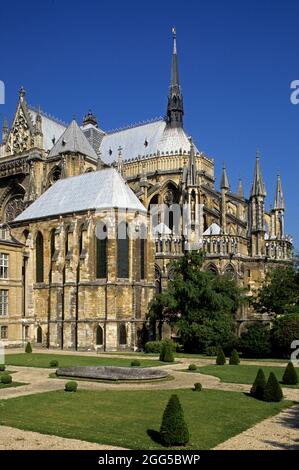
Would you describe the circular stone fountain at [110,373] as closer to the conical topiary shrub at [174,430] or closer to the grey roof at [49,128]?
the conical topiary shrub at [174,430]

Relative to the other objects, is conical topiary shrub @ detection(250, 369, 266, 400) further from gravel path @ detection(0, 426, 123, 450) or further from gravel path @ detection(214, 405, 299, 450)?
gravel path @ detection(0, 426, 123, 450)

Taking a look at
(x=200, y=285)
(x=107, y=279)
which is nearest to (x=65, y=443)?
(x=200, y=285)

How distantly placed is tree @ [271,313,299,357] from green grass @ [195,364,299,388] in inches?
197

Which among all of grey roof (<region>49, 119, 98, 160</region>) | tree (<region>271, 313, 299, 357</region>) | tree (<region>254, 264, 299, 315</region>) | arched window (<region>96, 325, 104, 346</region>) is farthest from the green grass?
grey roof (<region>49, 119, 98, 160</region>)

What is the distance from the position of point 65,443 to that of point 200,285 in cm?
2981

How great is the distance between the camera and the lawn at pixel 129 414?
564 inches

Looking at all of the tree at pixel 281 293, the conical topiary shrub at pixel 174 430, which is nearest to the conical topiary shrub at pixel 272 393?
the conical topiary shrub at pixel 174 430

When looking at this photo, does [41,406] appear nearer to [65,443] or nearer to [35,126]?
[65,443]

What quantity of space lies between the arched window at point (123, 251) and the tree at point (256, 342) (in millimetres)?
13865

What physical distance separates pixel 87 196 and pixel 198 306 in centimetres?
1700

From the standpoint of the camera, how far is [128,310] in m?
47.3

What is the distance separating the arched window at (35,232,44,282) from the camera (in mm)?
52938

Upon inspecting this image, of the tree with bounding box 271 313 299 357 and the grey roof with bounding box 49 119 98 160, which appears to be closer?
the tree with bounding box 271 313 299 357

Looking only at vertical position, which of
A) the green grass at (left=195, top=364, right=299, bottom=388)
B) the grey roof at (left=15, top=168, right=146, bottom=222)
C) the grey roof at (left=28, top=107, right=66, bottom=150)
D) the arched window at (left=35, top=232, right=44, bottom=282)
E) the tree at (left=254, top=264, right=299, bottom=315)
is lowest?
the green grass at (left=195, top=364, right=299, bottom=388)
